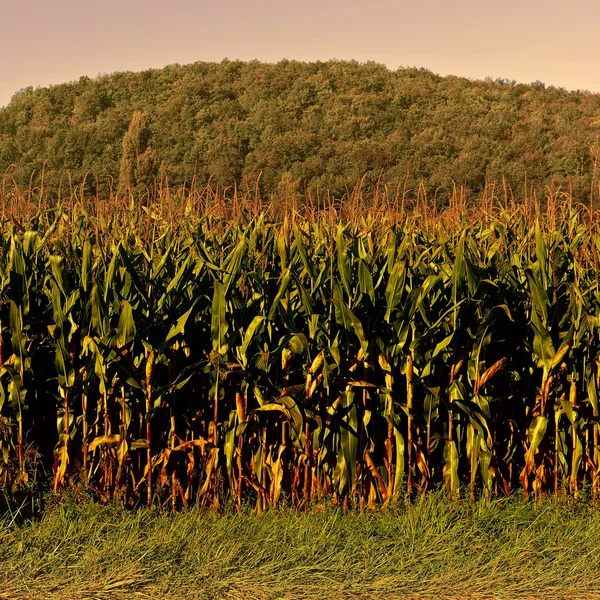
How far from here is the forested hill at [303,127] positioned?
107 feet

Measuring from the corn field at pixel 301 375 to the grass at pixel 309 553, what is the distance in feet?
0.80

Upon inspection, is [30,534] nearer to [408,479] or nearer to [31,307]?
[31,307]

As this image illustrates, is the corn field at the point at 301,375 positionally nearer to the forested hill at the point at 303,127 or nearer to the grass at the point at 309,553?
the grass at the point at 309,553

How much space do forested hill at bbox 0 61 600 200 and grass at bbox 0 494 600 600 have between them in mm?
25347

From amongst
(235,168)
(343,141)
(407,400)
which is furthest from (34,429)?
(343,141)

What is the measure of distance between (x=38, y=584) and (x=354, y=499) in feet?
6.22

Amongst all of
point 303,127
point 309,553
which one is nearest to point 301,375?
point 309,553

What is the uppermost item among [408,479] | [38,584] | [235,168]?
[235,168]

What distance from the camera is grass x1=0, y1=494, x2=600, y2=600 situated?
381 centimetres

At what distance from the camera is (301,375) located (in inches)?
190

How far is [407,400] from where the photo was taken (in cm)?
468

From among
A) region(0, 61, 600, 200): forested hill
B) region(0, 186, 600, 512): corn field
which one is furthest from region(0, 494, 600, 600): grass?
region(0, 61, 600, 200): forested hill

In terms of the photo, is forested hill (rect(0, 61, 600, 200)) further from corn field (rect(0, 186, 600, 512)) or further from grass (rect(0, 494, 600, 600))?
grass (rect(0, 494, 600, 600))

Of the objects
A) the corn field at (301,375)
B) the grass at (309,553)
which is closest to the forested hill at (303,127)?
the corn field at (301,375)
